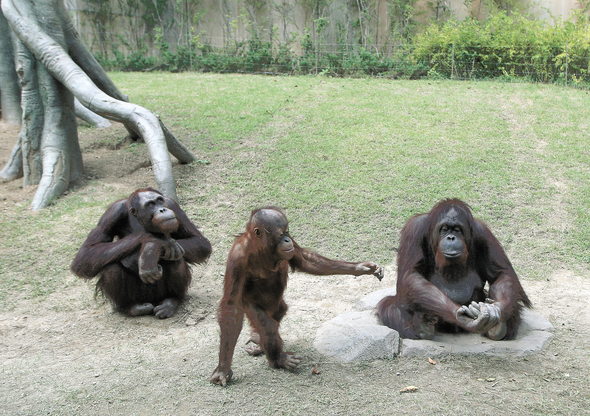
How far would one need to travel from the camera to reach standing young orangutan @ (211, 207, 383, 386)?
3.14m

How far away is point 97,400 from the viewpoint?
3148mm

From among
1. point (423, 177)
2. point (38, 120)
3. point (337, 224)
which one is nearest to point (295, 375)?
point (337, 224)

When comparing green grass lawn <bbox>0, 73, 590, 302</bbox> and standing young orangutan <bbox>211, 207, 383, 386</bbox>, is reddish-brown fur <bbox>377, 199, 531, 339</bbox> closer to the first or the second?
standing young orangutan <bbox>211, 207, 383, 386</bbox>

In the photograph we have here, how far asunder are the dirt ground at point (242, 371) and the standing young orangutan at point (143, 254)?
0.19 metres

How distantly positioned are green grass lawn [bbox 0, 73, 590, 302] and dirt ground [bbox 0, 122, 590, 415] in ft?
2.49

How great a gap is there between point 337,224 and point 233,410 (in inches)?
135

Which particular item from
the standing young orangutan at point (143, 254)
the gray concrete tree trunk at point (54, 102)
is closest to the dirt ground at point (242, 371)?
the standing young orangutan at point (143, 254)

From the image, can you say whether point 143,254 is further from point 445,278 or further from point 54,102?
point 54,102

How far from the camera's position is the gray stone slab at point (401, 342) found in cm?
359

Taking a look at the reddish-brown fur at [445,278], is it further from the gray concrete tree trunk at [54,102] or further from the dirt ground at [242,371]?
the gray concrete tree trunk at [54,102]

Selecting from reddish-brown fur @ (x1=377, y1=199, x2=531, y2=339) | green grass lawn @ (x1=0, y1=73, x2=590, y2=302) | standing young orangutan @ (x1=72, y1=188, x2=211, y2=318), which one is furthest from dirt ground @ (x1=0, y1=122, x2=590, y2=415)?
green grass lawn @ (x1=0, y1=73, x2=590, y2=302)

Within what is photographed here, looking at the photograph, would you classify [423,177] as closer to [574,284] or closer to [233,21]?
[574,284]

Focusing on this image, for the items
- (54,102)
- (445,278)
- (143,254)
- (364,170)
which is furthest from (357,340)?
(54,102)

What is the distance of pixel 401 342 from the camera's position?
3711mm
